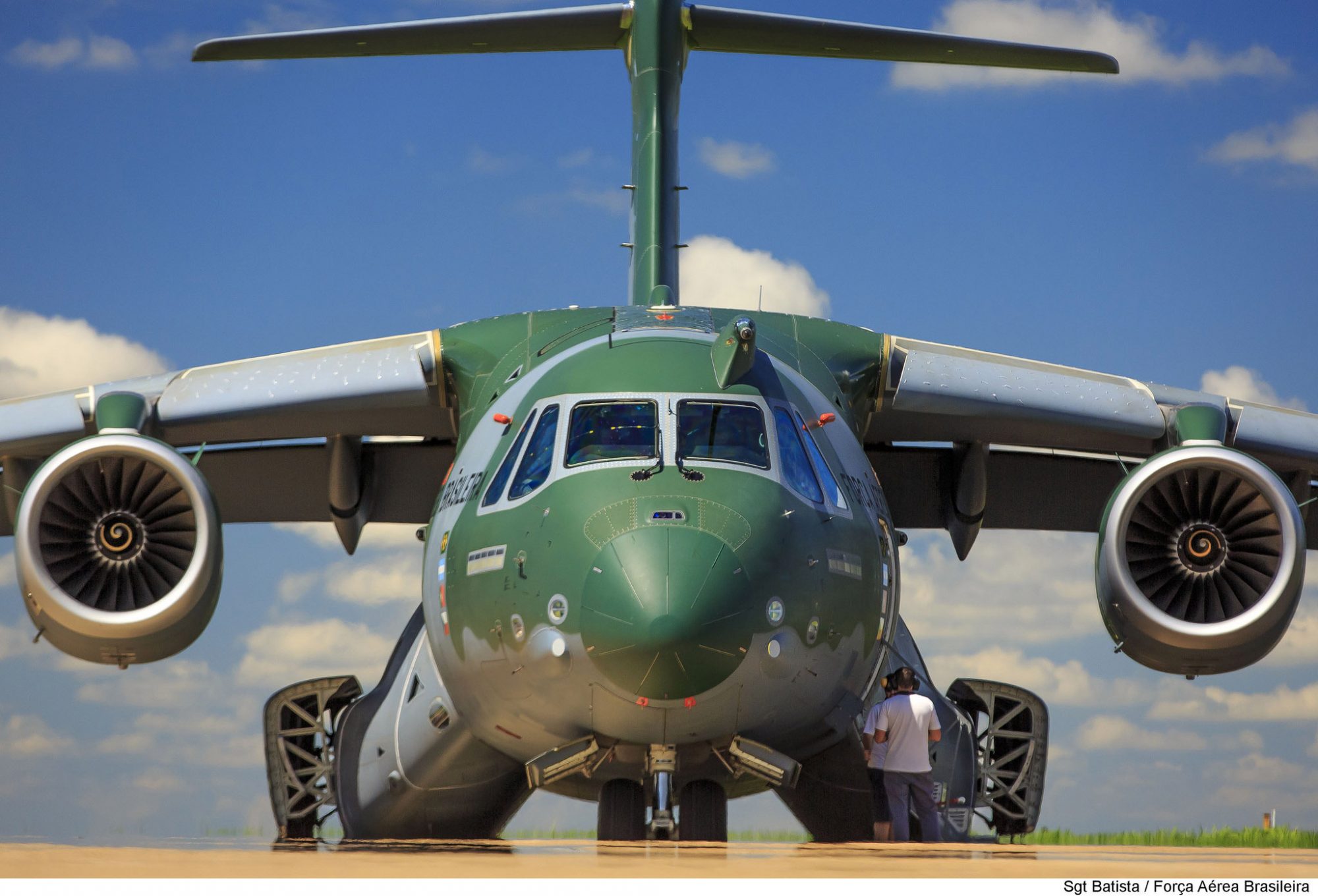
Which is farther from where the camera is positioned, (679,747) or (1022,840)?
(1022,840)

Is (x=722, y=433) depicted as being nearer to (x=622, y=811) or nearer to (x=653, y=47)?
(x=622, y=811)

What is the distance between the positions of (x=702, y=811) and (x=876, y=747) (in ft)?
4.00

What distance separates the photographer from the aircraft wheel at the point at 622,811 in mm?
7020

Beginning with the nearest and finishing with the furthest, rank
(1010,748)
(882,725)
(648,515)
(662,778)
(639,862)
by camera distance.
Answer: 1. (639,862)
2. (648,515)
3. (662,778)
4. (882,725)
5. (1010,748)

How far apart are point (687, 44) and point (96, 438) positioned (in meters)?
6.00

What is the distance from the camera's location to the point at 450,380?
9.17 m

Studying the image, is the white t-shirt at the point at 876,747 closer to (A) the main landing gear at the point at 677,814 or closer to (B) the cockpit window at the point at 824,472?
(A) the main landing gear at the point at 677,814

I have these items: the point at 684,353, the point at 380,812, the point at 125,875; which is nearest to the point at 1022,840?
the point at 380,812

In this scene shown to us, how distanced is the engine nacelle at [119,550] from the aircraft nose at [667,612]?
2.75 meters

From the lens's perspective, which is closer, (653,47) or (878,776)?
(878,776)

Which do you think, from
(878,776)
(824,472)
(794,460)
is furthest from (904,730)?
(794,460)

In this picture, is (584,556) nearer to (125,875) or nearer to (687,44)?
(125,875)

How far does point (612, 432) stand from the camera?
22.8ft

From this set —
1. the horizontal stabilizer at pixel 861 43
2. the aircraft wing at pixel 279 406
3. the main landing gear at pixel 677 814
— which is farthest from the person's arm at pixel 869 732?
the horizontal stabilizer at pixel 861 43
